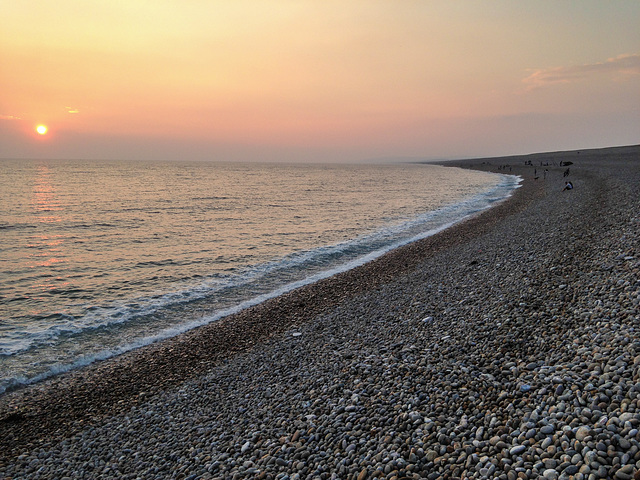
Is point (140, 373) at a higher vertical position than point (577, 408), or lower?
lower

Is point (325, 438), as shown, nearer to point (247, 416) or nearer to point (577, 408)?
point (247, 416)

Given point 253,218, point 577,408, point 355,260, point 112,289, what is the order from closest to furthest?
point 577,408 → point 112,289 → point 355,260 → point 253,218

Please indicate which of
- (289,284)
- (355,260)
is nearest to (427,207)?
(355,260)

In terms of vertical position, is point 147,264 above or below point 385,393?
below

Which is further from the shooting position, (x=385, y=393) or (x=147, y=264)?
A: (x=147, y=264)

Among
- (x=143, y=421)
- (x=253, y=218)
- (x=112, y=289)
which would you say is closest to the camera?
(x=143, y=421)

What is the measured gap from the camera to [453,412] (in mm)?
5969

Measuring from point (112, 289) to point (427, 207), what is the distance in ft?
118

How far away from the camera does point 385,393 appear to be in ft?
22.7

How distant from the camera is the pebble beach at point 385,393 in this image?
500 centimetres

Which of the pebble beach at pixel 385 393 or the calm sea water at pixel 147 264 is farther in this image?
the calm sea water at pixel 147 264

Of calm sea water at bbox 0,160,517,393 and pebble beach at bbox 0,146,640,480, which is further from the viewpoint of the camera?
calm sea water at bbox 0,160,517,393

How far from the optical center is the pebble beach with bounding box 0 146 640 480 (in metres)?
5.00

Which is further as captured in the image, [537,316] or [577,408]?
[537,316]
